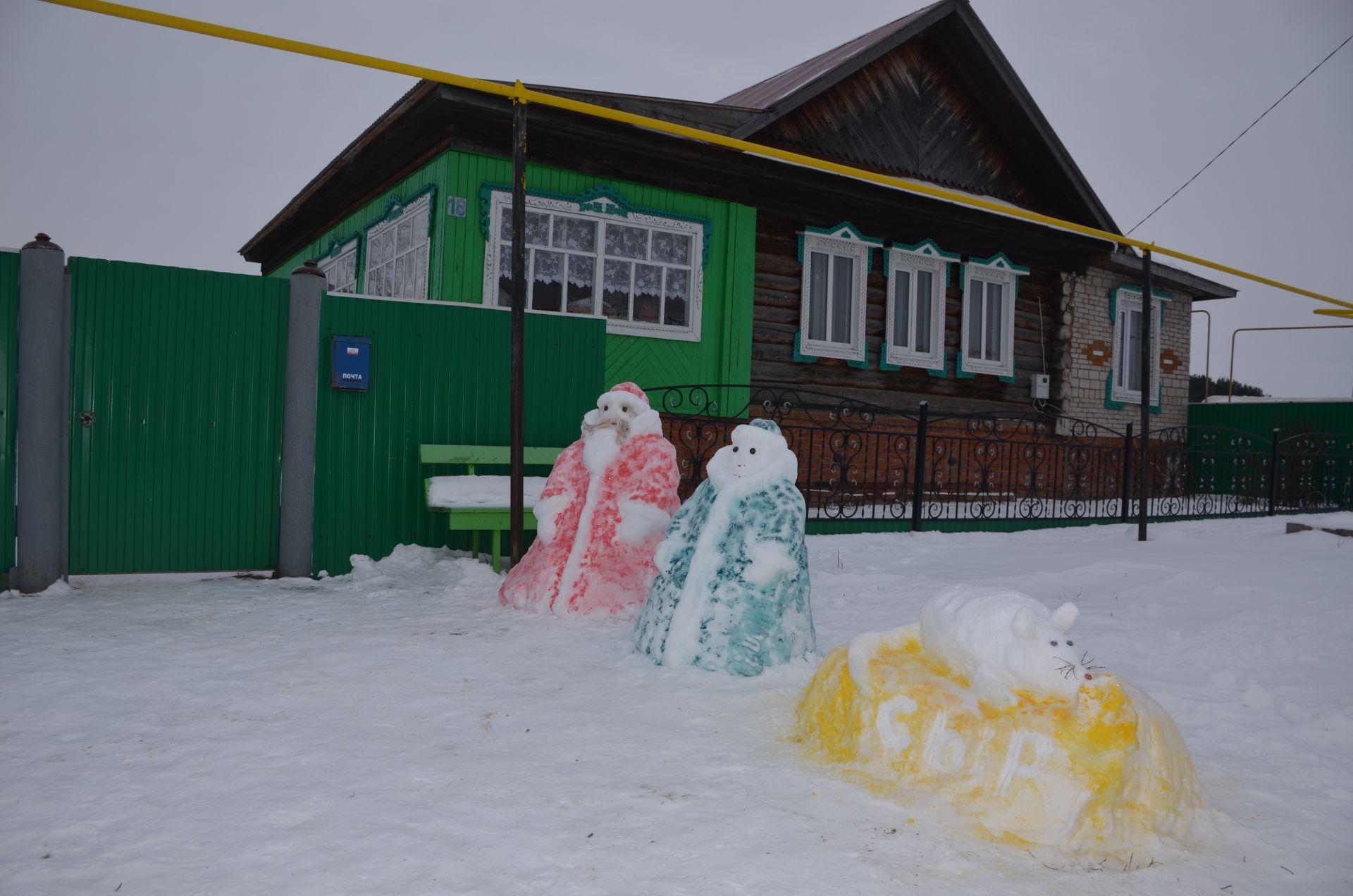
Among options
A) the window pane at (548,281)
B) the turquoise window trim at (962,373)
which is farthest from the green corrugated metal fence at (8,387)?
the turquoise window trim at (962,373)

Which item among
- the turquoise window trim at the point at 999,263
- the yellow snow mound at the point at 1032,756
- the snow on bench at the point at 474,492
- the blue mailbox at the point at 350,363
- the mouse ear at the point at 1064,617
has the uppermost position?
the turquoise window trim at the point at 999,263

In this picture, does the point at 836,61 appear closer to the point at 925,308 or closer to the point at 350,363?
the point at 925,308

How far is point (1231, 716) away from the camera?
3.89 m

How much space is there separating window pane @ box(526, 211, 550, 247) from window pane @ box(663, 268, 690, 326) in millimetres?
1582

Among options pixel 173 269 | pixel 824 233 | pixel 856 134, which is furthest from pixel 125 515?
pixel 856 134

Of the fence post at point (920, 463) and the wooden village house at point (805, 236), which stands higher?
the wooden village house at point (805, 236)

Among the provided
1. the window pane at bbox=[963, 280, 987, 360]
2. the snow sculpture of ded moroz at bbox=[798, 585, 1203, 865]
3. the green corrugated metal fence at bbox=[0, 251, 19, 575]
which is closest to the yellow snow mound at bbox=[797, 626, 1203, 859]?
the snow sculpture of ded moroz at bbox=[798, 585, 1203, 865]

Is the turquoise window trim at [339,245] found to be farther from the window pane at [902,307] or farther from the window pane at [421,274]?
the window pane at [902,307]

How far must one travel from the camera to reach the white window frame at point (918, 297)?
1297cm

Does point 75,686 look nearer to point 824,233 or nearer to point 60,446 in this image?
point 60,446

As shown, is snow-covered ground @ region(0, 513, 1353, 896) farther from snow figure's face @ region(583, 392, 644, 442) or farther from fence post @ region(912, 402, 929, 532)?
fence post @ region(912, 402, 929, 532)

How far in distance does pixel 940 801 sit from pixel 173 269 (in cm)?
580

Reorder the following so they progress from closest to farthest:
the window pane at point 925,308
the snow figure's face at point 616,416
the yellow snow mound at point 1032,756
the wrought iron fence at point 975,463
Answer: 1. the yellow snow mound at point 1032,756
2. the snow figure's face at point 616,416
3. the wrought iron fence at point 975,463
4. the window pane at point 925,308

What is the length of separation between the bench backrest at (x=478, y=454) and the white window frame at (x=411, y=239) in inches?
103
